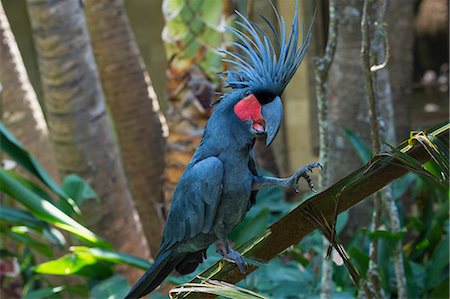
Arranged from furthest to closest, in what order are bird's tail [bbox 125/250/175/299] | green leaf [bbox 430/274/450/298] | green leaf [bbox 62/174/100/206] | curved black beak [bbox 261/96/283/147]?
green leaf [bbox 62/174/100/206]
green leaf [bbox 430/274/450/298]
bird's tail [bbox 125/250/175/299]
curved black beak [bbox 261/96/283/147]

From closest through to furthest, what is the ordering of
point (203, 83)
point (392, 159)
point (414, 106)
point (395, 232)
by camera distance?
point (392, 159) < point (395, 232) < point (203, 83) < point (414, 106)

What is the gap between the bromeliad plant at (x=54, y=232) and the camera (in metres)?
1.96

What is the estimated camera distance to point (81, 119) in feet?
7.58

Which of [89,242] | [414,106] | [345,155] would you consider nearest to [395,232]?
[345,155]

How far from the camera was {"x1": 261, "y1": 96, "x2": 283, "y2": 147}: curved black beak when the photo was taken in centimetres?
95

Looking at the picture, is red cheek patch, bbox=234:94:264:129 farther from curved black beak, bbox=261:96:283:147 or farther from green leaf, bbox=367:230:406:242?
green leaf, bbox=367:230:406:242

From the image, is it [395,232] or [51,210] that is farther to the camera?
[51,210]

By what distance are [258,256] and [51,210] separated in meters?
1.10

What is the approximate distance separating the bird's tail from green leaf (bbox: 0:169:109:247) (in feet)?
2.64

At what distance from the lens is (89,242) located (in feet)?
6.68

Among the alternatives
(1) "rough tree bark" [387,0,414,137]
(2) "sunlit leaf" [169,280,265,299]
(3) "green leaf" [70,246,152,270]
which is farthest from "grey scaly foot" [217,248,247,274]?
(1) "rough tree bark" [387,0,414,137]

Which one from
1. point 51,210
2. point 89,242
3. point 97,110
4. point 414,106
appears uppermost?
point 97,110

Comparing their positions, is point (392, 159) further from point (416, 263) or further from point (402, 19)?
point (402, 19)

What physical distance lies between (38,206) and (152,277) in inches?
34.2
